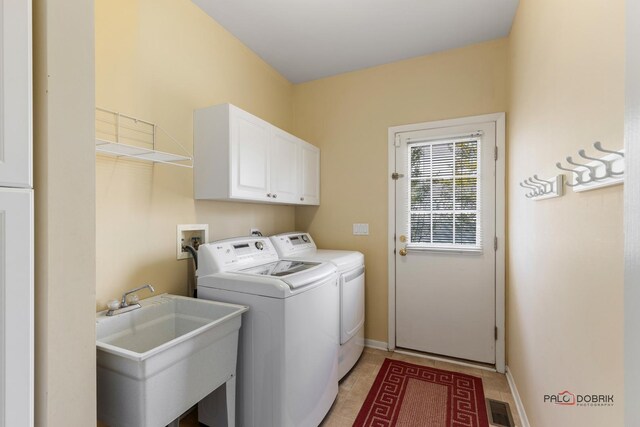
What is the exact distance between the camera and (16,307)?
703 mm

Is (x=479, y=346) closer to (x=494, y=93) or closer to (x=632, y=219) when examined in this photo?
(x=494, y=93)

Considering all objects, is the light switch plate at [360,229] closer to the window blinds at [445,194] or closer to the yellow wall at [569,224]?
the window blinds at [445,194]

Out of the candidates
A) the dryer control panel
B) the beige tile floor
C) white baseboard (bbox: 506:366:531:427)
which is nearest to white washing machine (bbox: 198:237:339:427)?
the beige tile floor

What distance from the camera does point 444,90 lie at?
2.56 meters

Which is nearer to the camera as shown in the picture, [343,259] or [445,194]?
[343,259]

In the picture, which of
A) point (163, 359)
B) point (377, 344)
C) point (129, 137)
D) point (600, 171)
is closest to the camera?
point (600, 171)

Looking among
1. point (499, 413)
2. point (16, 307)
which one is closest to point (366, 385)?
point (499, 413)

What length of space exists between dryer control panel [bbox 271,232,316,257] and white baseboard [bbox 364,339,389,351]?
105 centimetres

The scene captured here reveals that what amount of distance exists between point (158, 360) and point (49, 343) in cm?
37

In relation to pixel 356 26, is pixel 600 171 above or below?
below

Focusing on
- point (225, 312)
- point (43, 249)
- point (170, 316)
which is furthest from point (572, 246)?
point (170, 316)

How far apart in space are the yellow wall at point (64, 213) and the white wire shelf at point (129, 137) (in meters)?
0.52

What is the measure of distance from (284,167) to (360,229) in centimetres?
96

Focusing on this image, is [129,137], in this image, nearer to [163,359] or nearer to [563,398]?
[163,359]
